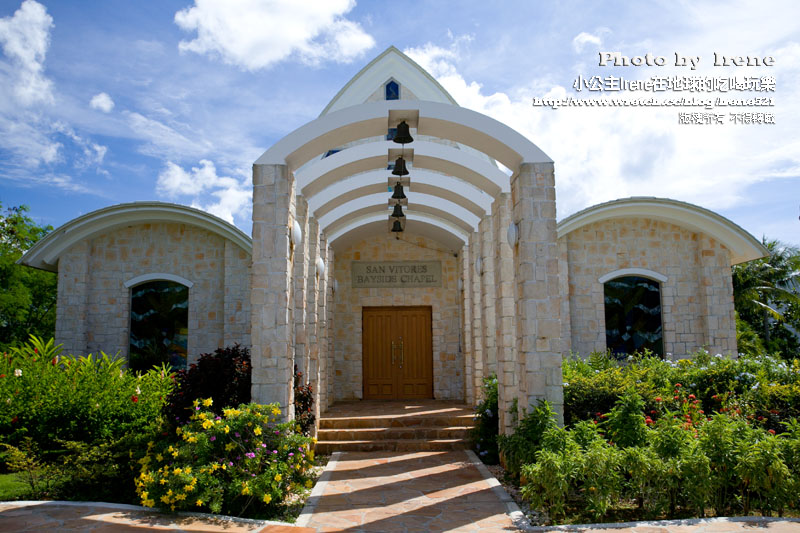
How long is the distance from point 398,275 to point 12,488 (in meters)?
8.66

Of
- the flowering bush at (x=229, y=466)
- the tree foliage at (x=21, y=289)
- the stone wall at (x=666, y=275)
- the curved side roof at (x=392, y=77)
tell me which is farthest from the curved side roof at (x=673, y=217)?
the tree foliage at (x=21, y=289)

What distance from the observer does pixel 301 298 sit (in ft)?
27.9

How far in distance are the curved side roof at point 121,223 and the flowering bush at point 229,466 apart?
23.0 feet

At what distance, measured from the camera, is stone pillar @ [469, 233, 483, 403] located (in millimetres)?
10406

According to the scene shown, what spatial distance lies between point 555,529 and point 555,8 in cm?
617

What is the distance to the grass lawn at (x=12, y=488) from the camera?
6518mm

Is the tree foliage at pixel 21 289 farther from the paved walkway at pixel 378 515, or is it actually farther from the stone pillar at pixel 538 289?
the stone pillar at pixel 538 289

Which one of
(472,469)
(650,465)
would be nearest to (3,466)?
(472,469)

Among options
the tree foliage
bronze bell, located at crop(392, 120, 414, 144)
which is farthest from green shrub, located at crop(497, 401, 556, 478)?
the tree foliage

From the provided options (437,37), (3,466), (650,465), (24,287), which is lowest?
(3,466)

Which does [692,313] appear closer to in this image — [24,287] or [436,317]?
[436,317]

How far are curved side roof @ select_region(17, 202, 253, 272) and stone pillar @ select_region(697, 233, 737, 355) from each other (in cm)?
1021

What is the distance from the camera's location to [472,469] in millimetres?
7574

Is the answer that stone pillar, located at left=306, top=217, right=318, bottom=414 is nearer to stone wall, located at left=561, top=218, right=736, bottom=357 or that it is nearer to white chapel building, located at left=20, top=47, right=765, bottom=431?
white chapel building, located at left=20, top=47, right=765, bottom=431
